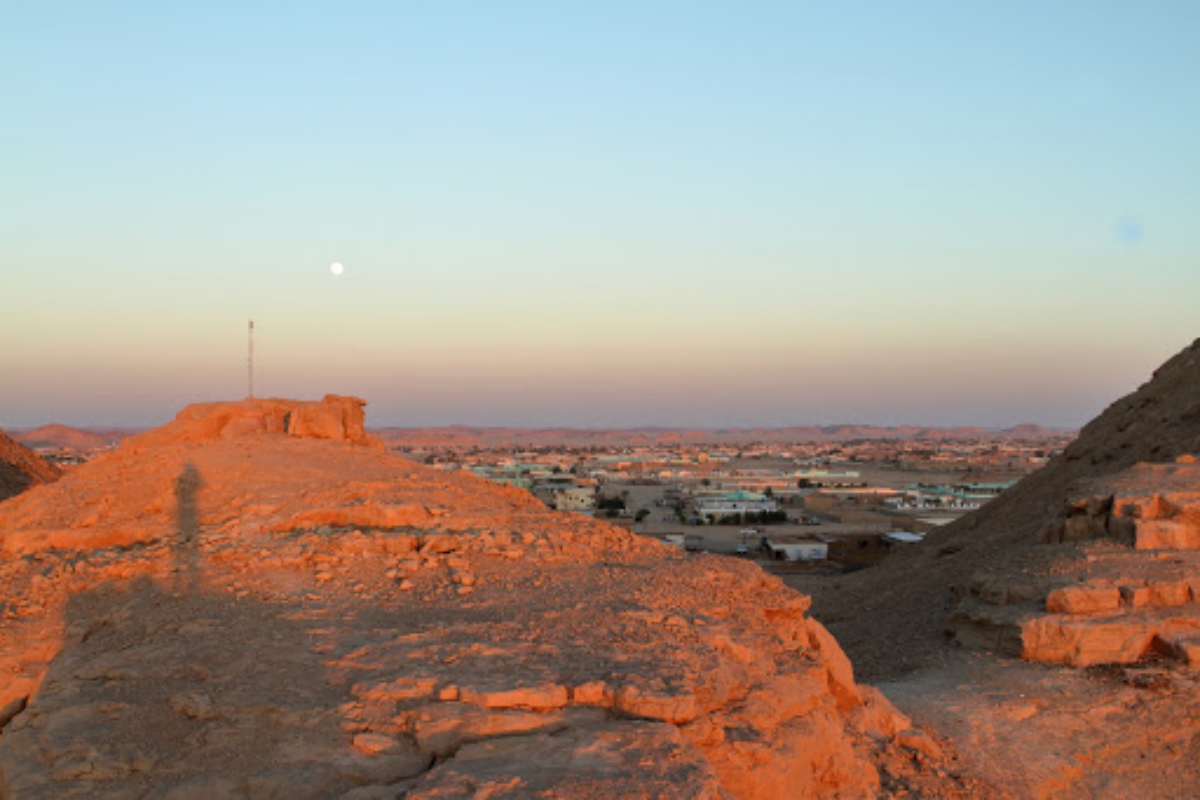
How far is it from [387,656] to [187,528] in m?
4.11

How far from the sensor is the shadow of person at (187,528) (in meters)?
7.96

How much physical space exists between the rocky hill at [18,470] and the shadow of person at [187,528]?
547 inches

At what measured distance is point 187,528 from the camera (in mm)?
9266

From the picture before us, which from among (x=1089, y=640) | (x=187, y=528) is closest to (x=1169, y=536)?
(x=1089, y=640)

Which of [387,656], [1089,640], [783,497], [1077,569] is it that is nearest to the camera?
[387,656]

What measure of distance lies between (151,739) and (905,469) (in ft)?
347

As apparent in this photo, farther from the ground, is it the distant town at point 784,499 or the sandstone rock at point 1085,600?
the sandstone rock at point 1085,600

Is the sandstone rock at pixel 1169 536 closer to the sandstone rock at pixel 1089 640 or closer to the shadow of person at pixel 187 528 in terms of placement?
the sandstone rock at pixel 1089 640

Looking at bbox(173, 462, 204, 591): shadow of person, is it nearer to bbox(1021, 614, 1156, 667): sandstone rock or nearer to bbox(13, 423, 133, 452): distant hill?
bbox(1021, 614, 1156, 667): sandstone rock

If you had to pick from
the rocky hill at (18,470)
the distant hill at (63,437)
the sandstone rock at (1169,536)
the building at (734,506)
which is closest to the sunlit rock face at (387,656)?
the sandstone rock at (1169,536)

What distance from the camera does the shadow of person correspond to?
7.96m

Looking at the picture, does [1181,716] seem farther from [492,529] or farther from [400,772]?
[400,772]

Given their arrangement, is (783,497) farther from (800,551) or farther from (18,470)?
(18,470)

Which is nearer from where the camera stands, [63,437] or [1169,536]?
[1169,536]
